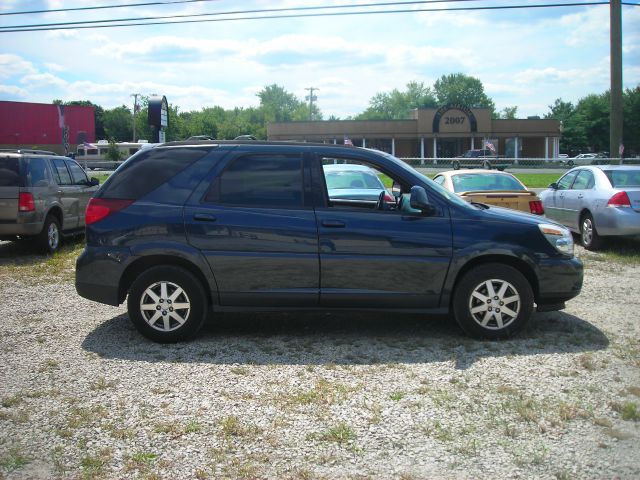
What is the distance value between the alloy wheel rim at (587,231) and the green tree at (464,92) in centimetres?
12406

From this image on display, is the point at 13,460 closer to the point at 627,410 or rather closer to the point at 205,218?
the point at 205,218

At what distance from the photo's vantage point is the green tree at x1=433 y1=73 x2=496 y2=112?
131500 millimetres

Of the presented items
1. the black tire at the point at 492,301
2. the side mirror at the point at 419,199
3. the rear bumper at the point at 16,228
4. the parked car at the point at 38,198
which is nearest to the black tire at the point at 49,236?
the parked car at the point at 38,198

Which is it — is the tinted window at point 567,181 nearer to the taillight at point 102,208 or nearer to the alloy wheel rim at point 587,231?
the alloy wheel rim at point 587,231

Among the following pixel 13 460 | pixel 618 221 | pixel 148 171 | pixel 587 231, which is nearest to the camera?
pixel 13 460

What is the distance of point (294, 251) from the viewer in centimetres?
586

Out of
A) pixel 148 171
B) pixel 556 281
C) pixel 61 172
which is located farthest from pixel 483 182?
pixel 61 172

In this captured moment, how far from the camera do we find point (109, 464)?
12.0ft

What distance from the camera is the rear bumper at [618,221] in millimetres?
10617

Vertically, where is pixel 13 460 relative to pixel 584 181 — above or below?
below

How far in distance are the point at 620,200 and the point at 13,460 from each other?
10037 mm

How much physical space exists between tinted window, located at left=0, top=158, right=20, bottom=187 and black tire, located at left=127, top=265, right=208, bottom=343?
6.05 metres

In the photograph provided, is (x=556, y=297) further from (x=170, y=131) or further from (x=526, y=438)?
(x=170, y=131)

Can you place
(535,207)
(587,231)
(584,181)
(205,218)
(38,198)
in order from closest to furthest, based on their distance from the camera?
1. (205,218)
2. (535,207)
3. (38,198)
4. (587,231)
5. (584,181)
